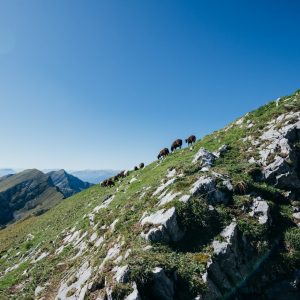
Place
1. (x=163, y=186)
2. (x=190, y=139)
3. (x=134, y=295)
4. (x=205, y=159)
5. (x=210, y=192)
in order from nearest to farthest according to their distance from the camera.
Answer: (x=134, y=295) → (x=210, y=192) → (x=163, y=186) → (x=205, y=159) → (x=190, y=139)

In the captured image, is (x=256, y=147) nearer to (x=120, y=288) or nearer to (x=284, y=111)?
(x=284, y=111)

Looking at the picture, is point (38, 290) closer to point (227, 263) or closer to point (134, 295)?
point (134, 295)

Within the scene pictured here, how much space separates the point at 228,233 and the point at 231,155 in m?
11.0

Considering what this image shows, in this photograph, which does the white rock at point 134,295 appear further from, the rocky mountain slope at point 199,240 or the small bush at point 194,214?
the small bush at point 194,214

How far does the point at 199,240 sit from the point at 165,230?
2019 mm

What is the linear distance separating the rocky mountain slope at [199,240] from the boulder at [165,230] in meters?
0.06

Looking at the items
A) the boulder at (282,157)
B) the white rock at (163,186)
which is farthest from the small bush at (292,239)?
the white rock at (163,186)

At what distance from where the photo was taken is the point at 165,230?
18516mm

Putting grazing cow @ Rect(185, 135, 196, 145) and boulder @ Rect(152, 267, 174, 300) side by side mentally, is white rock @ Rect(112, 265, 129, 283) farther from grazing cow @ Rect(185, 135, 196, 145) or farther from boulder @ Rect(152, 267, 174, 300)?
grazing cow @ Rect(185, 135, 196, 145)

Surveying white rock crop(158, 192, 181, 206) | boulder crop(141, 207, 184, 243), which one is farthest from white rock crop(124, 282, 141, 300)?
white rock crop(158, 192, 181, 206)

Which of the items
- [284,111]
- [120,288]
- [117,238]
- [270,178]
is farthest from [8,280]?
[284,111]

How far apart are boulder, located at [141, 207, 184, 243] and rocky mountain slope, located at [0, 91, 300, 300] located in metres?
0.06

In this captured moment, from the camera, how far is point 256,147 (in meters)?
27.5

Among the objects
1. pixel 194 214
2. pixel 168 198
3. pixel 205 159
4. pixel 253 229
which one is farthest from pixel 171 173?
pixel 253 229
